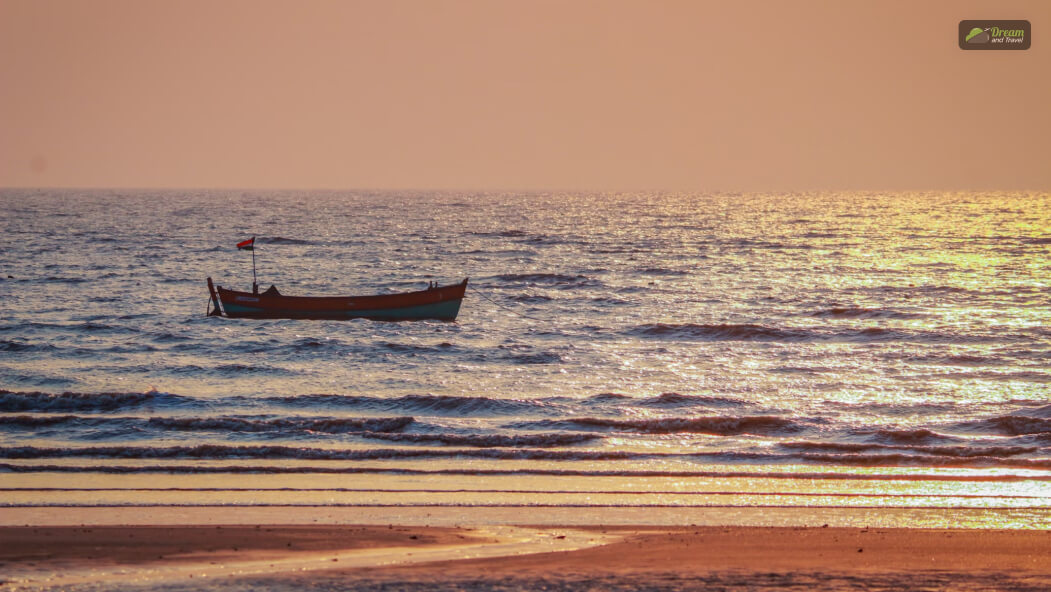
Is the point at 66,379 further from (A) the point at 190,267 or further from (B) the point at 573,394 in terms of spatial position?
(A) the point at 190,267

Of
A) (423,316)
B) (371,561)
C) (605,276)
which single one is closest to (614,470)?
(371,561)

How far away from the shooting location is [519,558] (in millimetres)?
11656

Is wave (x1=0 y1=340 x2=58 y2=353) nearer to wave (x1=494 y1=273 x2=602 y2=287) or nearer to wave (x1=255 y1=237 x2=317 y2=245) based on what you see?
wave (x1=494 y1=273 x2=602 y2=287)

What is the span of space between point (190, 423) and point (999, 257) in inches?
2472

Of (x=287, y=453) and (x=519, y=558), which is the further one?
(x=287, y=453)

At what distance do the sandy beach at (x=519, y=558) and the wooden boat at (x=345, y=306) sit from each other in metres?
25.9

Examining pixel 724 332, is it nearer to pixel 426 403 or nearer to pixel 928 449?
pixel 426 403

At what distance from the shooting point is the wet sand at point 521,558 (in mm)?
10797

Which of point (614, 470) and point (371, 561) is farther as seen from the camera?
point (614, 470)

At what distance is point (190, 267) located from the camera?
6400 centimetres

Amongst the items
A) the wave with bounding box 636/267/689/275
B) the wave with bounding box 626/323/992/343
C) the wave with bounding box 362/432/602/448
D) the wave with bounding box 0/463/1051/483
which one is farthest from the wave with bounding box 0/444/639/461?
the wave with bounding box 636/267/689/275

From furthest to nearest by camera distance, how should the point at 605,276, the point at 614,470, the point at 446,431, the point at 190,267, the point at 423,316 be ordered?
the point at 190,267 → the point at 605,276 → the point at 423,316 → the point at 446,431 → the point at 614,470

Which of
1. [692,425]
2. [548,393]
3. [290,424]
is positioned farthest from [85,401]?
[692,425]

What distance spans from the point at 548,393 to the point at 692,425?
15.6 feet
